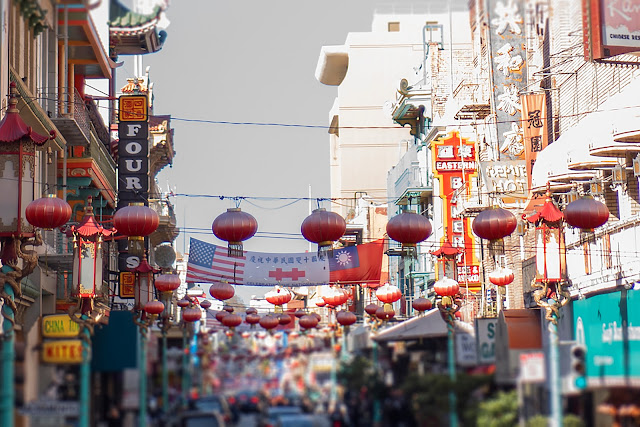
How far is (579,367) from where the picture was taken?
17.1 feet

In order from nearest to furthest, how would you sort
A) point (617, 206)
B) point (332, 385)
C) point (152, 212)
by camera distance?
1. point (332, 385)
2. point (152, 212)
3. point (617, 206)

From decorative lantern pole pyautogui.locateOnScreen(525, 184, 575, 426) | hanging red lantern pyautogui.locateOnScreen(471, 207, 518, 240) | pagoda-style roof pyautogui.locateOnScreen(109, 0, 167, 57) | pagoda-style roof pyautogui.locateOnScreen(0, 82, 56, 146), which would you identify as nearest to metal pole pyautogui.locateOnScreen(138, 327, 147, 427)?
pagoda-style roof pyautogui.locateOnScreen(109, 0, 167, 57)

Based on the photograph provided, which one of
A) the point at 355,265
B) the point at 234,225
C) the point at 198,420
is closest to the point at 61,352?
the point at 198,420

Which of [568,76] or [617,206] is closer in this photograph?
[617,206]

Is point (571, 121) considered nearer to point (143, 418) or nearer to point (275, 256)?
point (275, 256)

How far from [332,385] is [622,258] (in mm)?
16038

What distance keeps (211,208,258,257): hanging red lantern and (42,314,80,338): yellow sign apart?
34.1 feet

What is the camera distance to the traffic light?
520 centimetres

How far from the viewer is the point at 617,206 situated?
22.7 meters

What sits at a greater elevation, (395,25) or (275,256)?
(395,25)

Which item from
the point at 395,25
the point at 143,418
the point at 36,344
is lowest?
the point at 143,418

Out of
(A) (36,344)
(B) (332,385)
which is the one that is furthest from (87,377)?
(B) (332,385)

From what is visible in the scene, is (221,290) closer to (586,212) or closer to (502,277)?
(502,277)

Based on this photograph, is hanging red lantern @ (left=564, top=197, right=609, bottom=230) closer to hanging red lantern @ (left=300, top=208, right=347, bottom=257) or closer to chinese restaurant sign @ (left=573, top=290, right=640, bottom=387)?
chinese restaurant sign @ (left=573, top=290, right=640, bottom=387)
